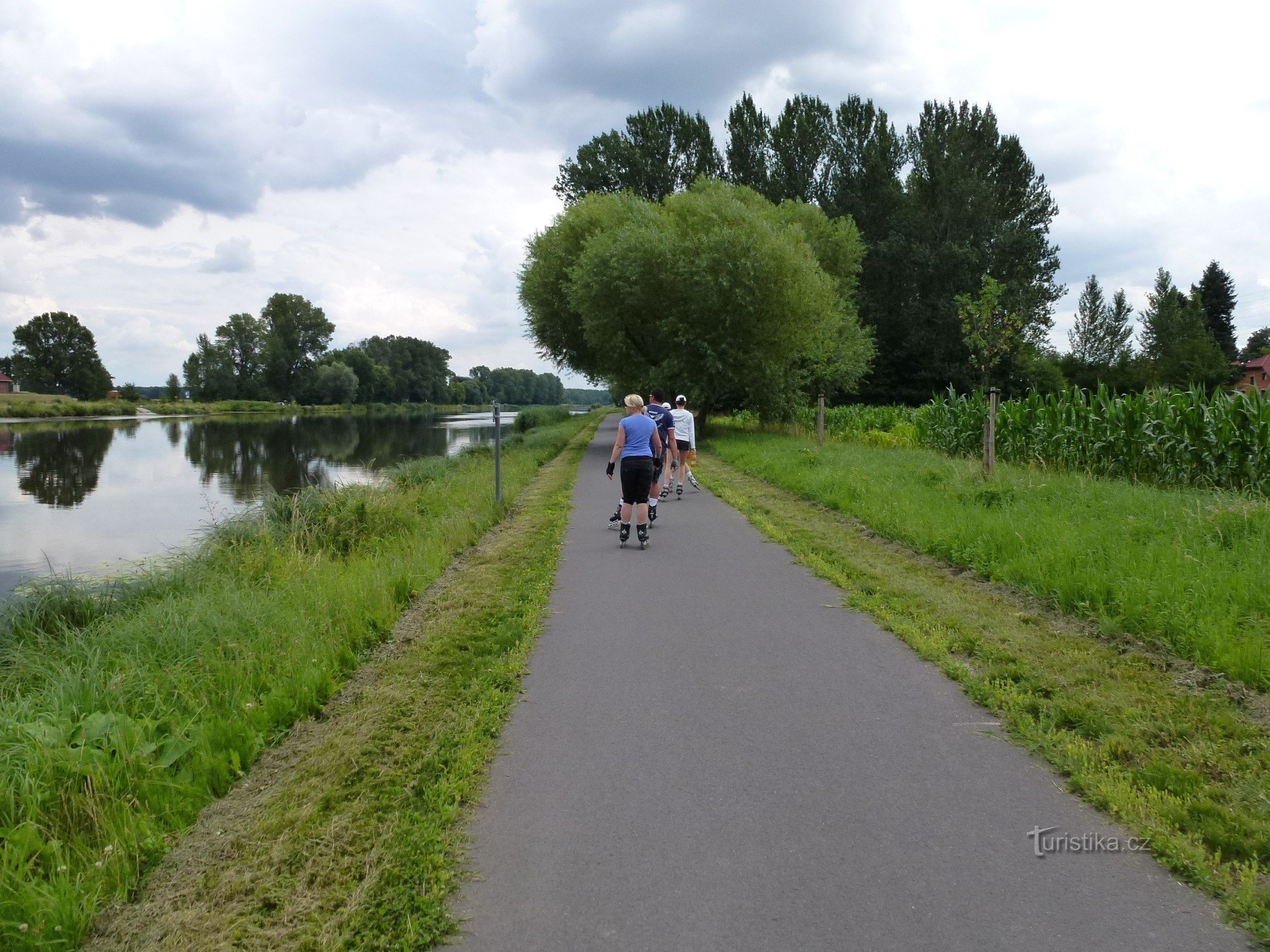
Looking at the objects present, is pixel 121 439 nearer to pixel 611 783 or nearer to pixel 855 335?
pixel 855 335

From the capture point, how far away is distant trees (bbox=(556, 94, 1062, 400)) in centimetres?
4684

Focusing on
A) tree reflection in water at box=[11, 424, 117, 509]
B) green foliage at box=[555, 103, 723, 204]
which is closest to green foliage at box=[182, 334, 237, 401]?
tree reflection in water at box=[11, 424, 117, 509]

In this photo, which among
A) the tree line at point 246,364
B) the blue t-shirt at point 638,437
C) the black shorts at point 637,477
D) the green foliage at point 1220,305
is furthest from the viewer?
the tree line at point 246,364

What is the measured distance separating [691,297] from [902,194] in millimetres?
28933

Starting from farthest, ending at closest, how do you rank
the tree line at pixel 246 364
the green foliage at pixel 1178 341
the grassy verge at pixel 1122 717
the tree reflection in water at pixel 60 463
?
the tree line at pixel 246 364, the green foliage at pixel 1178 341, the tree reflection in water at pixel 60 463, the grassy verge at pixel 1122 717

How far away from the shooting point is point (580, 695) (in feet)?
15.2

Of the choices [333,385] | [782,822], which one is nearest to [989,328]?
[782,822]

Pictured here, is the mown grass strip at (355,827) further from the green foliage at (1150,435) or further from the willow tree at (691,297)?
the willow tree at (691,297)

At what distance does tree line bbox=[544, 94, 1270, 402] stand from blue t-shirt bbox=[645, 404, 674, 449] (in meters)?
35.1

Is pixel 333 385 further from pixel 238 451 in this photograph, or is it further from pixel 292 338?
pixel 238 451

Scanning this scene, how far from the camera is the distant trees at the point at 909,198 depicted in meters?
46.8

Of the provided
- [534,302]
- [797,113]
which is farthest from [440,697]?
[797,113]

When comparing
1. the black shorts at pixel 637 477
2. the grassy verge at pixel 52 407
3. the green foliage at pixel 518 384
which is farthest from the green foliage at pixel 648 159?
the green foliage at pixel 518 384

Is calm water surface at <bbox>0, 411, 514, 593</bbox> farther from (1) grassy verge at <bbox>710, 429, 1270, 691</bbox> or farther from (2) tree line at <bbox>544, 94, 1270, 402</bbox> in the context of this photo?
(2) tree line at <bbox>544, 94, 1270, 402</bbox>
